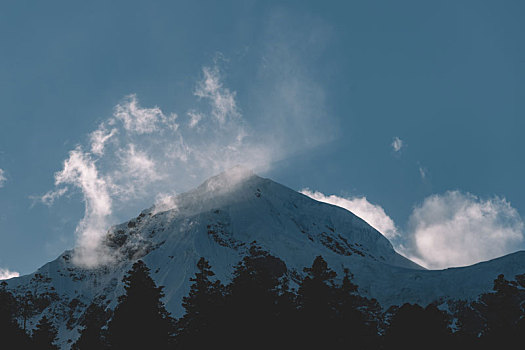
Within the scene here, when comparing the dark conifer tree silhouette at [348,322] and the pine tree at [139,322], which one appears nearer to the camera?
the dark conifer tree silhouette at [348,322]

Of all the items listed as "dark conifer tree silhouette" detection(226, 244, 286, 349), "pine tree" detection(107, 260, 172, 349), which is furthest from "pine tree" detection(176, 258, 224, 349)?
"pine tree" detection(107, 260, 172, 349)

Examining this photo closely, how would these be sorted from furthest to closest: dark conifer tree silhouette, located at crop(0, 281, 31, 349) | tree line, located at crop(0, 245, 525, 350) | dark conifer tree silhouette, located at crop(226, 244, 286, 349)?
1. dark conifer tree silhouette, located at crop(0, 281, 31, 349)
2. tree line, located at crop(0, 245, 525, 350)
3. dark conifer tree silhouette, located at crop(226, 244, 286, 349)

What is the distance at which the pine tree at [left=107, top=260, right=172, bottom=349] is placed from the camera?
3638cm

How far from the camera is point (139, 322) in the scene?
3691cm

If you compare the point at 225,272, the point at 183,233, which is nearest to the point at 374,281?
the point at 225,272

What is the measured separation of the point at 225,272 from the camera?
170875 millimetres

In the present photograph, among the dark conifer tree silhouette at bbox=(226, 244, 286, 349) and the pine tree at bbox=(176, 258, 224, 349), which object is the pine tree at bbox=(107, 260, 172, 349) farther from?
the dark conifer tree silhouette at bbox=(226, 244, 286, 349)

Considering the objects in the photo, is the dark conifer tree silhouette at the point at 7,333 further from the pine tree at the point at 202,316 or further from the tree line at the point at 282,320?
the pine tree at the point at 202,316

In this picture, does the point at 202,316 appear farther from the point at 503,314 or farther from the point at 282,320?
the point at 503,314

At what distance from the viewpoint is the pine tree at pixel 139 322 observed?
36.4 metres

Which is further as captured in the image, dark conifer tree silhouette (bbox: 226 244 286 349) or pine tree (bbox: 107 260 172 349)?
pine tree (bbox: 107 260 172 349)

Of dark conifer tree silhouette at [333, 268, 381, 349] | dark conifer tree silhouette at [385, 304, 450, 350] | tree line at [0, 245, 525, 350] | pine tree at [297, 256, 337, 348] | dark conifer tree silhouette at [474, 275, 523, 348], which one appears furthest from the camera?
dark conifer tree silhouette at [385, 304, 450, 350]

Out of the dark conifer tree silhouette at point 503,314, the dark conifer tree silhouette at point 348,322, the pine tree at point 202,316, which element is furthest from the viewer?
the dark conifer tree silhouette at point 503,314

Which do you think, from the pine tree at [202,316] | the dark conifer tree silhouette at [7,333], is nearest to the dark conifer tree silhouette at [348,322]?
the pine tree at [202,316]
